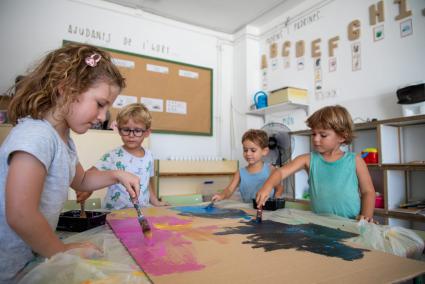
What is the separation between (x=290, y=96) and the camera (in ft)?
10.3

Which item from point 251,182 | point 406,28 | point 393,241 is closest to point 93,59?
point 393,241

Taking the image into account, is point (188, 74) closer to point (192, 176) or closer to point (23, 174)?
point (192, 176)

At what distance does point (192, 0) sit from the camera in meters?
3.39

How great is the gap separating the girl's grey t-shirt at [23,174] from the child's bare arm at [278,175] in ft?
2.55

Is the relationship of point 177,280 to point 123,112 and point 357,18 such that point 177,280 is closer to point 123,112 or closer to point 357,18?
point 123,112

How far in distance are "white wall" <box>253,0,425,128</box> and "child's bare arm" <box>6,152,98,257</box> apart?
8.70ft

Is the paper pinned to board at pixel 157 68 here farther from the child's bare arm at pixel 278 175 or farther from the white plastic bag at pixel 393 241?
the white plastic bag at pixel 393 241

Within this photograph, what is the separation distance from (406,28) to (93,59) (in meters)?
2.61

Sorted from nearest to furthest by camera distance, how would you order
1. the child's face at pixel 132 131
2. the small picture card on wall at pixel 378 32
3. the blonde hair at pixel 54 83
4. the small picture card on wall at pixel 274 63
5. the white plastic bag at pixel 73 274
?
the white plastic bag at pixel 73 274 → the blonde hair at pixel 54 83 → the child's face at pixel 132 131 → the small picture card on wall at pixel 378 32 → the small picture card on wall at pixel 274 63

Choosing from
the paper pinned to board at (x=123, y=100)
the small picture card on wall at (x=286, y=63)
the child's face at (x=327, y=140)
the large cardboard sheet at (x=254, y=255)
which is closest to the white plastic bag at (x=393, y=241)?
the large cardboard sheet at (x=254, y=255)

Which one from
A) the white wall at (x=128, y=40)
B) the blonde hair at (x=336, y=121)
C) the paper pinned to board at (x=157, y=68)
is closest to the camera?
the blonde hair at (x=336, y=121)

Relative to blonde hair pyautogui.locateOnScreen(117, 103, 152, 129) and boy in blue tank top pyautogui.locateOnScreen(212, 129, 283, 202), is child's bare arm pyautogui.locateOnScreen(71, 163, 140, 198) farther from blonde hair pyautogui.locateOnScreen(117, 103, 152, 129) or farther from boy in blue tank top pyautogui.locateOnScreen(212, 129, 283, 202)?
boy in blue tank top pyautogui.locateOnScreen(212, 129, 283, 202)

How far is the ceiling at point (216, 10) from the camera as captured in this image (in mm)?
3449

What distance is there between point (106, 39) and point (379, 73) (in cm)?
292
